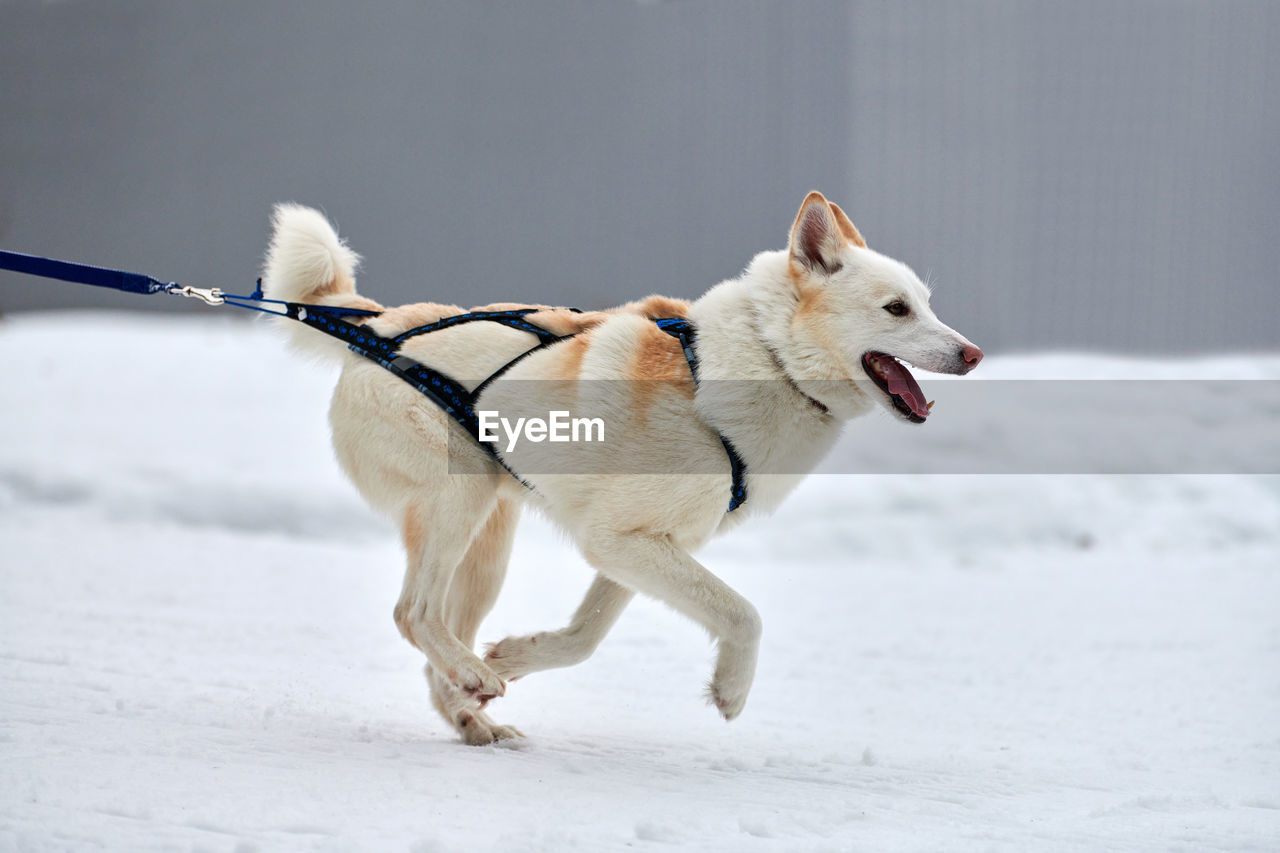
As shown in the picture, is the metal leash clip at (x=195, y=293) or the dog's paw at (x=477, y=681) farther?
the metal leash clip at (x=195, y=293)

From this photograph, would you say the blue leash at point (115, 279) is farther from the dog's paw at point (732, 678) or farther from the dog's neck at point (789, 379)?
the dog's paw at point (732, 678)

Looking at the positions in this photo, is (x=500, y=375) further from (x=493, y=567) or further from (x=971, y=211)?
(x=971, y=211)

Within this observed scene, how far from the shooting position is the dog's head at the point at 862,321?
7.75 ft

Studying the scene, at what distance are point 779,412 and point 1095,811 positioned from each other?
1.10 meters

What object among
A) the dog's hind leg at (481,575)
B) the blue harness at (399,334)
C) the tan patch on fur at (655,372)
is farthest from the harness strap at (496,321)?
the dog's hind leg at (481,575)

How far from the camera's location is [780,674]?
149 inches

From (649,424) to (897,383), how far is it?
0.58 metres

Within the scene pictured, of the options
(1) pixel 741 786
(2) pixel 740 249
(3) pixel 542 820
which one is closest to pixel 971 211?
(2) pixel 740 249

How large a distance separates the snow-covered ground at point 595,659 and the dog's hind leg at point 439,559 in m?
0.22

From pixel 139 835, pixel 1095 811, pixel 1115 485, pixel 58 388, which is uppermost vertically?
pixel 139 835

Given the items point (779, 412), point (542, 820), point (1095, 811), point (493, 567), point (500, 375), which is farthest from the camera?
point (493, 567)

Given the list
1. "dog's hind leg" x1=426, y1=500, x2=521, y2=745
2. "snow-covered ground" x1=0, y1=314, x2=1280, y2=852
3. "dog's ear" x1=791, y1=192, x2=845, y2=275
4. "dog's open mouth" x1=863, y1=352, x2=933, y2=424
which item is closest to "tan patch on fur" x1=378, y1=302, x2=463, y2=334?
"snow-covered ground" x1=0, y1=314, x2=1280, y2=852

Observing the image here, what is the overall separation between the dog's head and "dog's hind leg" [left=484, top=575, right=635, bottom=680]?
79 cm

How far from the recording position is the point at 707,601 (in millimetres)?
2324
